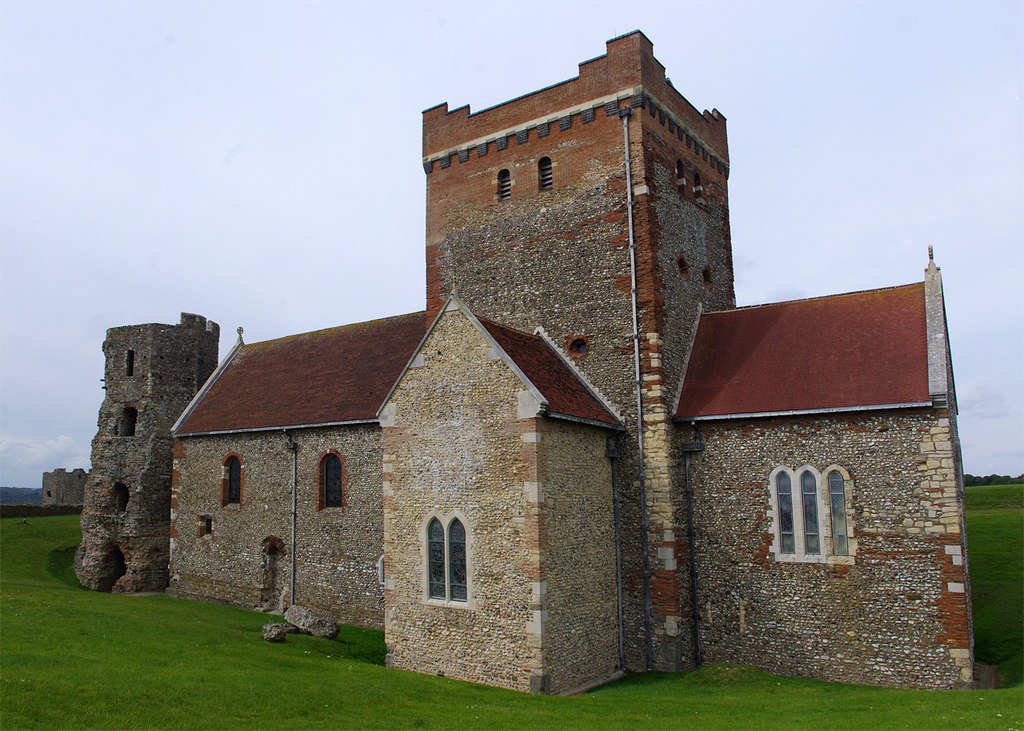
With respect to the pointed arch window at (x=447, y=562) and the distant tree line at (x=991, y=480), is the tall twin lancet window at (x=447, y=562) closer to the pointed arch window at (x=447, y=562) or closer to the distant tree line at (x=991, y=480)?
the pointed arch window at (x=447, y=562)

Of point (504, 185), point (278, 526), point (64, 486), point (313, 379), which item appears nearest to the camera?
point (504, 185)

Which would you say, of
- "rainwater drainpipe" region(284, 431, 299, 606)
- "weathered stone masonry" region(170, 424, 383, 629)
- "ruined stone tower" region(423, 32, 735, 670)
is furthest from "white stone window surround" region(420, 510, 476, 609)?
"rainwater drainpipe" region(284, 431, 299, 606)

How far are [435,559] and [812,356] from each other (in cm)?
1008

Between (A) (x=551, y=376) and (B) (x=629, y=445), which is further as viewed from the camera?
(B) (x=629, y=445)

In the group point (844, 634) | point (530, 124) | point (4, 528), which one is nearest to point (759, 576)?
point (844, 634)

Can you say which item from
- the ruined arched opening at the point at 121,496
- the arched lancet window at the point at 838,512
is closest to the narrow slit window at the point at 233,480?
the ruined arched opening at the point at 121,496

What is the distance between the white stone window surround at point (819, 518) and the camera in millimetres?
15469

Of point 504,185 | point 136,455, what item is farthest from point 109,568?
point 504,185

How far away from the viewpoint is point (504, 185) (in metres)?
20.6

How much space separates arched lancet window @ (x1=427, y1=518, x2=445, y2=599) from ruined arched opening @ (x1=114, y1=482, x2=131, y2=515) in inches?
685

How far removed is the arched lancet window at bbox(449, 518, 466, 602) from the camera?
51.8ft

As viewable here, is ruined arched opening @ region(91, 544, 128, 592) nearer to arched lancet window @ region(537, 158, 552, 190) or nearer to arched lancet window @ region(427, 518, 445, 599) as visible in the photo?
arched lancet window @ region(427, 518, 445, 599)

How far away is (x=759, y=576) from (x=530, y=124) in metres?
13.0

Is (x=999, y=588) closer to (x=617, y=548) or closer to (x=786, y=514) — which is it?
(x=786, y=514)
